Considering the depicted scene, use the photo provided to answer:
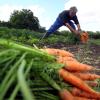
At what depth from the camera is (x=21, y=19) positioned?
35219 mm

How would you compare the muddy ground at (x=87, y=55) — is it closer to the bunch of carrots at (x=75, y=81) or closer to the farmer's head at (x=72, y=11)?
the farmer's head at (x=72, y=11)

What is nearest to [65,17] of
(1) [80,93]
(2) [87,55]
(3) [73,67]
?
(2) [87,55]

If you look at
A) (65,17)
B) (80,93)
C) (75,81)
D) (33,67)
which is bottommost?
(80,93)

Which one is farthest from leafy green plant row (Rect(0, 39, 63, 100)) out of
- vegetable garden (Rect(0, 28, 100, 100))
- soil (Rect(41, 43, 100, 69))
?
soil (Rect(41, 43, 100, 69))

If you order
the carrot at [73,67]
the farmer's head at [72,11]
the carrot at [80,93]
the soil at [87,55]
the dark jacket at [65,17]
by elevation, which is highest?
the farmer's head at [72,11]

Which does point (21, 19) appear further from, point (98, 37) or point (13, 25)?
point (98, 37)

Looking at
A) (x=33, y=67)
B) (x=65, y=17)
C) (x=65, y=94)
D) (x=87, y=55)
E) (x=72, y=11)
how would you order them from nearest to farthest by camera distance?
(x=33, y=67) → (x=65, y=94) → (x=72, y=11) → (x=65, y=17) → (x=87, y=55)

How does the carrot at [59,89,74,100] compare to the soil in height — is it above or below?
above

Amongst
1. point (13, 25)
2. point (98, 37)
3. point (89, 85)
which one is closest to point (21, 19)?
point (13, 25)

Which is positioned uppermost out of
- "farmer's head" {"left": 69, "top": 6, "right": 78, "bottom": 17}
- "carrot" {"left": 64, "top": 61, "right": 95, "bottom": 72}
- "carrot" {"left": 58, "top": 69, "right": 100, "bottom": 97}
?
"farmer's head" {"left": 69, "top": 6, "right": 78, "bottom": 17}

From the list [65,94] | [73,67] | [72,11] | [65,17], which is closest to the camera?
[65,94]

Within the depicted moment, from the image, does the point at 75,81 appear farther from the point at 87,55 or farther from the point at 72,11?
the point at 87,55

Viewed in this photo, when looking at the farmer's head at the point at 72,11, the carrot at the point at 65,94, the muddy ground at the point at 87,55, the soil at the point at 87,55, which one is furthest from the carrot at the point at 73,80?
the farmer's head at the point at 72,11

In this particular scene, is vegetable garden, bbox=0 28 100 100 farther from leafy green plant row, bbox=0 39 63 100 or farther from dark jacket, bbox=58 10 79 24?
dark jacket, bbox=58 10 79 24
